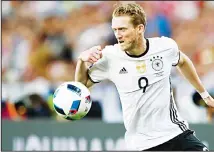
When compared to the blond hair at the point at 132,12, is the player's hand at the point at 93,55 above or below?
below

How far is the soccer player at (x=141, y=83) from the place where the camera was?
231 inches

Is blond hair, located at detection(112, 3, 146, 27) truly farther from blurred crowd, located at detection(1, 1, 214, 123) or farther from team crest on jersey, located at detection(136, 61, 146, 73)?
blurred crowd, located at detection(1, 1, 214, 123)

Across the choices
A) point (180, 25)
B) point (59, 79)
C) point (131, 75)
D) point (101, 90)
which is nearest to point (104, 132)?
point (101, 90)

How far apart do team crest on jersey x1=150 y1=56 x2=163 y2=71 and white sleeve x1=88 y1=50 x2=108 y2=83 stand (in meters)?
0.46

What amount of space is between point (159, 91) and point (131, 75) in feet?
1.01

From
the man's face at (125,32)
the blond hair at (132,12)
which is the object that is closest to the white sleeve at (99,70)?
the man's face at (125,32)

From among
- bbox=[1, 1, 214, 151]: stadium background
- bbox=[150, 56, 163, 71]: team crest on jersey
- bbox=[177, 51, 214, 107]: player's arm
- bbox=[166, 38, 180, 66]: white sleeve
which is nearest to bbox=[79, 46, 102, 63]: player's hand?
bbox=[150, 56, 163, 71]: team crest on jersey

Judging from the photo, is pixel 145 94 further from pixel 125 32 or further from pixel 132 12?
pixel 132 12

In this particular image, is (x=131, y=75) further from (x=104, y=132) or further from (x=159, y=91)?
(x=104, y=132)

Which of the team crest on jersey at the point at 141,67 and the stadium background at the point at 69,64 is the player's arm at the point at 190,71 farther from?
the stadium background at the point at 69,64

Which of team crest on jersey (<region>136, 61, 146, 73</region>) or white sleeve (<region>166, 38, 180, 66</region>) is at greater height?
white sleeve (<region>166, 38, 180, 66</region>)

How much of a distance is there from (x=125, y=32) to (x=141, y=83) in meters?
0.51

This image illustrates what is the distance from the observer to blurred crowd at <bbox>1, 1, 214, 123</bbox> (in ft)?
32.6

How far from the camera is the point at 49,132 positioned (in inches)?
409
